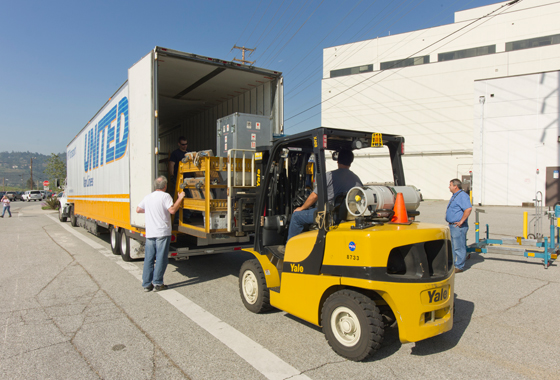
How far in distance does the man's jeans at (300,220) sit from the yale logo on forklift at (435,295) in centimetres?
141

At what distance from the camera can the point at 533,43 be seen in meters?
31.2

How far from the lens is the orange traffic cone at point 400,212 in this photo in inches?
150

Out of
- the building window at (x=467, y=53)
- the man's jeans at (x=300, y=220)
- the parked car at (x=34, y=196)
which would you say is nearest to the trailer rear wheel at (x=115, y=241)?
the man's jeans at (x=300, y=220)

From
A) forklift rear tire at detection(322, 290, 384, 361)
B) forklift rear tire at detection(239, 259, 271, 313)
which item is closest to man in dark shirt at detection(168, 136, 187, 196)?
forklift rear tire at detection(239, 259, 271, 313)

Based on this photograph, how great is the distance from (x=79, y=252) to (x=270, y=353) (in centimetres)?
818

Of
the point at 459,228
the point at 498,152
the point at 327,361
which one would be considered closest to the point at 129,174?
the point at 327,361

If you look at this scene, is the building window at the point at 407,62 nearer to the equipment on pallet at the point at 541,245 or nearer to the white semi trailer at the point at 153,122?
the white semi trailer at the point at 153,122

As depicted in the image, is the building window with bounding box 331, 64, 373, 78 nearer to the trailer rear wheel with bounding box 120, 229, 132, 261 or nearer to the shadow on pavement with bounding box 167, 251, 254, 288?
the shadow on pavement with bounding box 167, 251, 254, 288

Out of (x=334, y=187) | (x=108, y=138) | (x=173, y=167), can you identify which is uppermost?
(x=108, y=138)

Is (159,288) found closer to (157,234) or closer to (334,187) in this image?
(157,234)

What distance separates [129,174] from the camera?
24.5 feet

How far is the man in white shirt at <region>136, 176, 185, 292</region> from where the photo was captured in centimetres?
595

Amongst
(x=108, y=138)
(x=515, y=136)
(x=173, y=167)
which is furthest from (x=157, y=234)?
(x=515, y=136)

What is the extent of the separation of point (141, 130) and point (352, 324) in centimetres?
526
